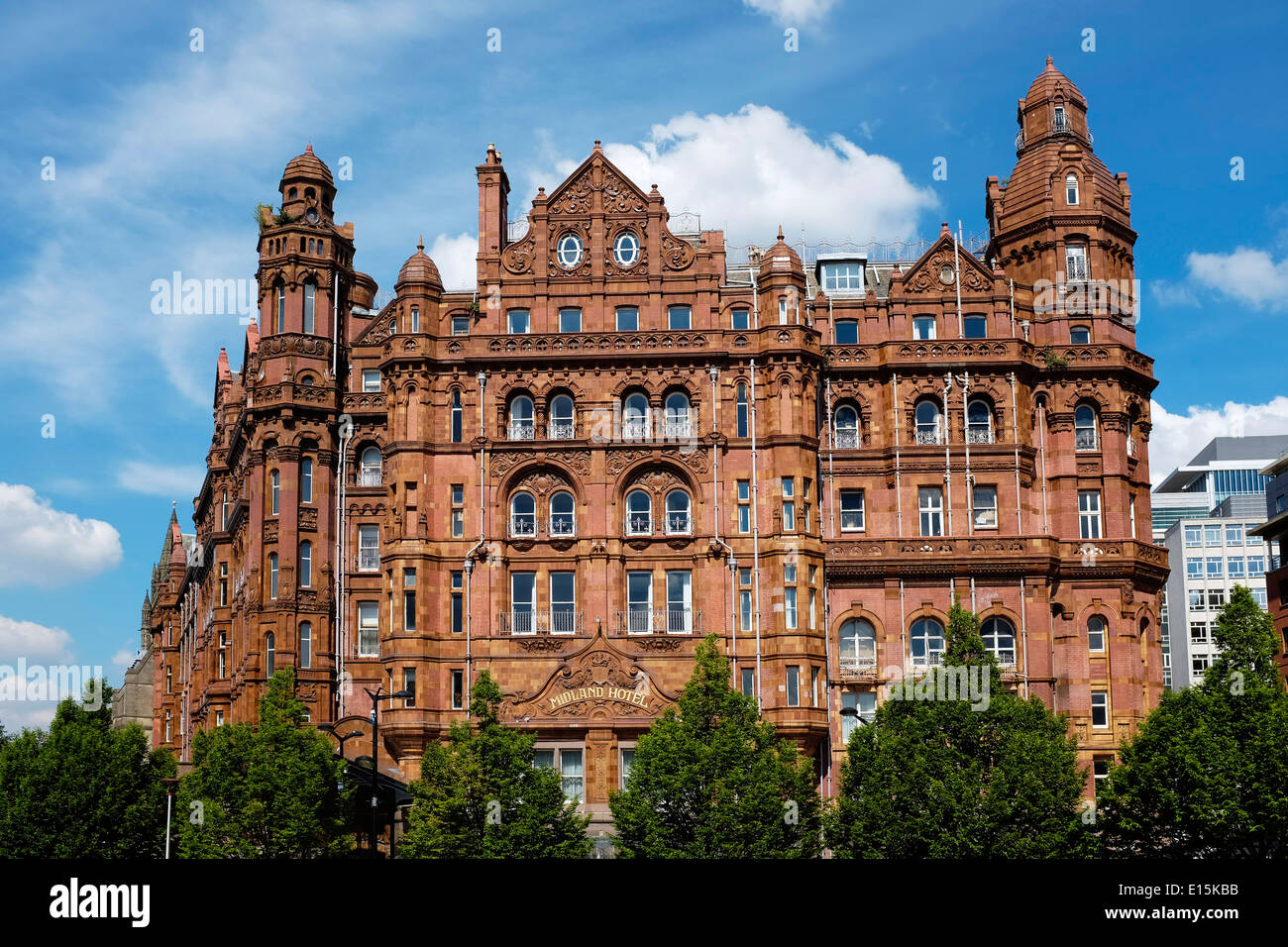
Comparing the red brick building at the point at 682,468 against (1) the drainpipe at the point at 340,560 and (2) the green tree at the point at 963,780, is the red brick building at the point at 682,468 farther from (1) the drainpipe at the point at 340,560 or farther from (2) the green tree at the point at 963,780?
(2) the green tree at the point at 963,780

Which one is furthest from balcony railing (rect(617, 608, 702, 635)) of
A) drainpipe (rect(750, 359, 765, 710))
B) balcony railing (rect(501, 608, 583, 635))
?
drainpipe (rect(750, 359, 765, 710))

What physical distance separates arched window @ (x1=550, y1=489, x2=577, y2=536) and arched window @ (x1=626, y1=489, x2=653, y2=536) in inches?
112

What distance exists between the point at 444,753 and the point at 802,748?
20387 millimetres

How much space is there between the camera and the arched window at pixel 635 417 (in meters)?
84.2

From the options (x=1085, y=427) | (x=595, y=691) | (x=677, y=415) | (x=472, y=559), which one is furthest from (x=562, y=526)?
(x=1085, y=427)

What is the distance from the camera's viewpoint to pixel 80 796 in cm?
7144

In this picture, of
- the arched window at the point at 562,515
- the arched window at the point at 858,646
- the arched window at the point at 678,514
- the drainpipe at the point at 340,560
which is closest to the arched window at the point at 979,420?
the arched window at the point at 858,646

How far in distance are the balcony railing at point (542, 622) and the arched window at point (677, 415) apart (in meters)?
10.7

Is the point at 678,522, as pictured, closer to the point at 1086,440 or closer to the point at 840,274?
the point at 840,274

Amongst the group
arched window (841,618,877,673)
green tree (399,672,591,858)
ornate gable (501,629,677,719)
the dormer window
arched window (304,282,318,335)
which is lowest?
green tree (399,672,591,858)

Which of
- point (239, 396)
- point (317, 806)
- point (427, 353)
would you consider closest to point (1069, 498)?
point (427, 353)

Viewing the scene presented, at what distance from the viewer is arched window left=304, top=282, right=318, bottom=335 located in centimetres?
9147

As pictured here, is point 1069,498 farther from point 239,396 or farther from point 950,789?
point 239,396

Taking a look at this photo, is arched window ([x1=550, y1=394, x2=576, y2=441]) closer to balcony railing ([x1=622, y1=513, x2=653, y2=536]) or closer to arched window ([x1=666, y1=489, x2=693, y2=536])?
balcony railing ([x1=622, y1=513, x2=653, y2=536])
